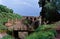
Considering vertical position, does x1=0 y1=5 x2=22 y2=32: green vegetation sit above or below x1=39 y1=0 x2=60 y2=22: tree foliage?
below

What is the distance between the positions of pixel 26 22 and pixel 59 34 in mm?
3152

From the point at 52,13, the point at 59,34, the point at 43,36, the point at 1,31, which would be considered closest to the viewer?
the point at 43,36

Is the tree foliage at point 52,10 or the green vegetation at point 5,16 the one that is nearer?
the tree foliage at point 52,10

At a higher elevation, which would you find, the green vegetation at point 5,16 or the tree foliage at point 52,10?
the tree foliage at point 52,10

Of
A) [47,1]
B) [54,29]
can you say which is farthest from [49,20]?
[54,29]

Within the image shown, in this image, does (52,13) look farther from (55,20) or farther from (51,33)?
(51,33)

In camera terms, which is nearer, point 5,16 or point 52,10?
point 52,10

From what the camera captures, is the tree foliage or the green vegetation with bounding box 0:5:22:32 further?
the green vegetation with bounding box 0:5:22:32

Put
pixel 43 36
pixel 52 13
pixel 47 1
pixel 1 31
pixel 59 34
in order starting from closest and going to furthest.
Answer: pixel 43 36, pixel 59 34, pixel 1 31, pixel 52 13, pixel 47 1

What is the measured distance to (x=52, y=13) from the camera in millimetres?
16125

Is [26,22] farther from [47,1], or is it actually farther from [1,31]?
[47,1]

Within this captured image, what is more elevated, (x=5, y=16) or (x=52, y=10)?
(x=52, y=10)

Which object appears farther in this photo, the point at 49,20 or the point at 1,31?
the point at 49,20

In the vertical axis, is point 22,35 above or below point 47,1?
below
